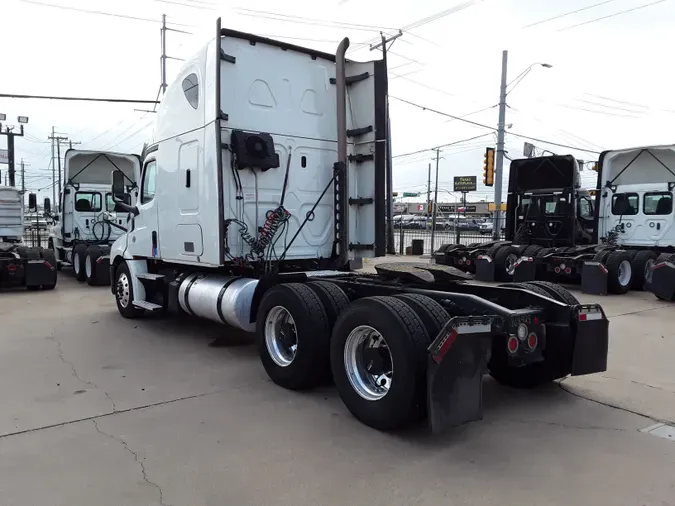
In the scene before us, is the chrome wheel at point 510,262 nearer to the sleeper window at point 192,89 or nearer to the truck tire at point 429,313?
the sleeper window at point 192,89

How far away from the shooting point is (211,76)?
20.8ft

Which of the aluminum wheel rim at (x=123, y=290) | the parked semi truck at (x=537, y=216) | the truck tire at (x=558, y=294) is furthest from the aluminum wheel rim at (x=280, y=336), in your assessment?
the parked semi truck at (x=537, y=216)

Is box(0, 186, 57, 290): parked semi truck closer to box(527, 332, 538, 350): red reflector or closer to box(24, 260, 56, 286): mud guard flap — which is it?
box(24, 260, 56, 286): mud guard flap

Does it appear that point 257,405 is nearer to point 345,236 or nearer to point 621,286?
point 345,236

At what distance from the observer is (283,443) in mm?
4117

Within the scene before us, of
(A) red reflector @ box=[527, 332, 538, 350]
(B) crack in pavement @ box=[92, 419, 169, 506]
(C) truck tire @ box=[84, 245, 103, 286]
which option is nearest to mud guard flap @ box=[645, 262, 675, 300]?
(A) red reflector @ box=[527, 332, 538, 350]

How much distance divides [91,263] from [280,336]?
10297 millimetres

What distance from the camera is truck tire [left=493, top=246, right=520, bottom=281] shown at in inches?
575

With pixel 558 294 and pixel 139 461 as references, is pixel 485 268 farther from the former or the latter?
pixel 139 461

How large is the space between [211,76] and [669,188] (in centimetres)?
1245

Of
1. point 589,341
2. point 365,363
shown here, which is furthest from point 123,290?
point 589,341

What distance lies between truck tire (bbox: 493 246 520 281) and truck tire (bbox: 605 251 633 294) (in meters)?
2.53

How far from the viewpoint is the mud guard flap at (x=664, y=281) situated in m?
11.1

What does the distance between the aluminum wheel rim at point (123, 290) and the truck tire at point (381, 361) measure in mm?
5564
